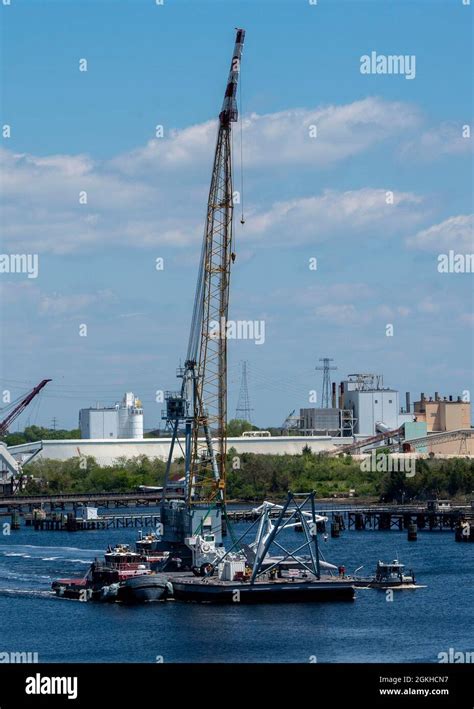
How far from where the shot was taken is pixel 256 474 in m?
182

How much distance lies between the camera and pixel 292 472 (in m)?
183

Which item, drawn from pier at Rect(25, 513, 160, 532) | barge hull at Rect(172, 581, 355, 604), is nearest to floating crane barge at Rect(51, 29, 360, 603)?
barge hull at Rect(172, 581, 355, 604)

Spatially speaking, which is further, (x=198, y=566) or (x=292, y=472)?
(x=292, y=472)

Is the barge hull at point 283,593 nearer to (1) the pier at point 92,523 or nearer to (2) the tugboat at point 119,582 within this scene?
(2) the tugboat at point 119,582

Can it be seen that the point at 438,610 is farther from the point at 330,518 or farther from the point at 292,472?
the point at 292,472

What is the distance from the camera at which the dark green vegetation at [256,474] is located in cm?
17662

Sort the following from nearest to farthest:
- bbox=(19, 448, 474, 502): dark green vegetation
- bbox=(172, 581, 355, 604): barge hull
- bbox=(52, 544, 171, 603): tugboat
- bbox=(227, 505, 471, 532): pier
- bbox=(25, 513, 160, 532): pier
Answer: bbox=(172, 581, 355, 604): barge hull < bbox=(52, 544, 171, 603): tugboat < bbox=(227, 505, 471, 532): pier < bbox=(25, 513, 160, 532): pier < bbox=(19, 448, 474, 502): dark green vegetation

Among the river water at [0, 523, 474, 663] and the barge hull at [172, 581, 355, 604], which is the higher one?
the barge hull at [172, 581, 355, 604]

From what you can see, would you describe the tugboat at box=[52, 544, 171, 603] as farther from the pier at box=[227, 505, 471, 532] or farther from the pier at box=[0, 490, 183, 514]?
the pier at box=[0, 490, 183, 514]

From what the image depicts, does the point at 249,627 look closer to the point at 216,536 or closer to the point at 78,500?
the point at 216,536

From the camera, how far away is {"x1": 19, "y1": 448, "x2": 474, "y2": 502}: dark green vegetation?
579 feet
